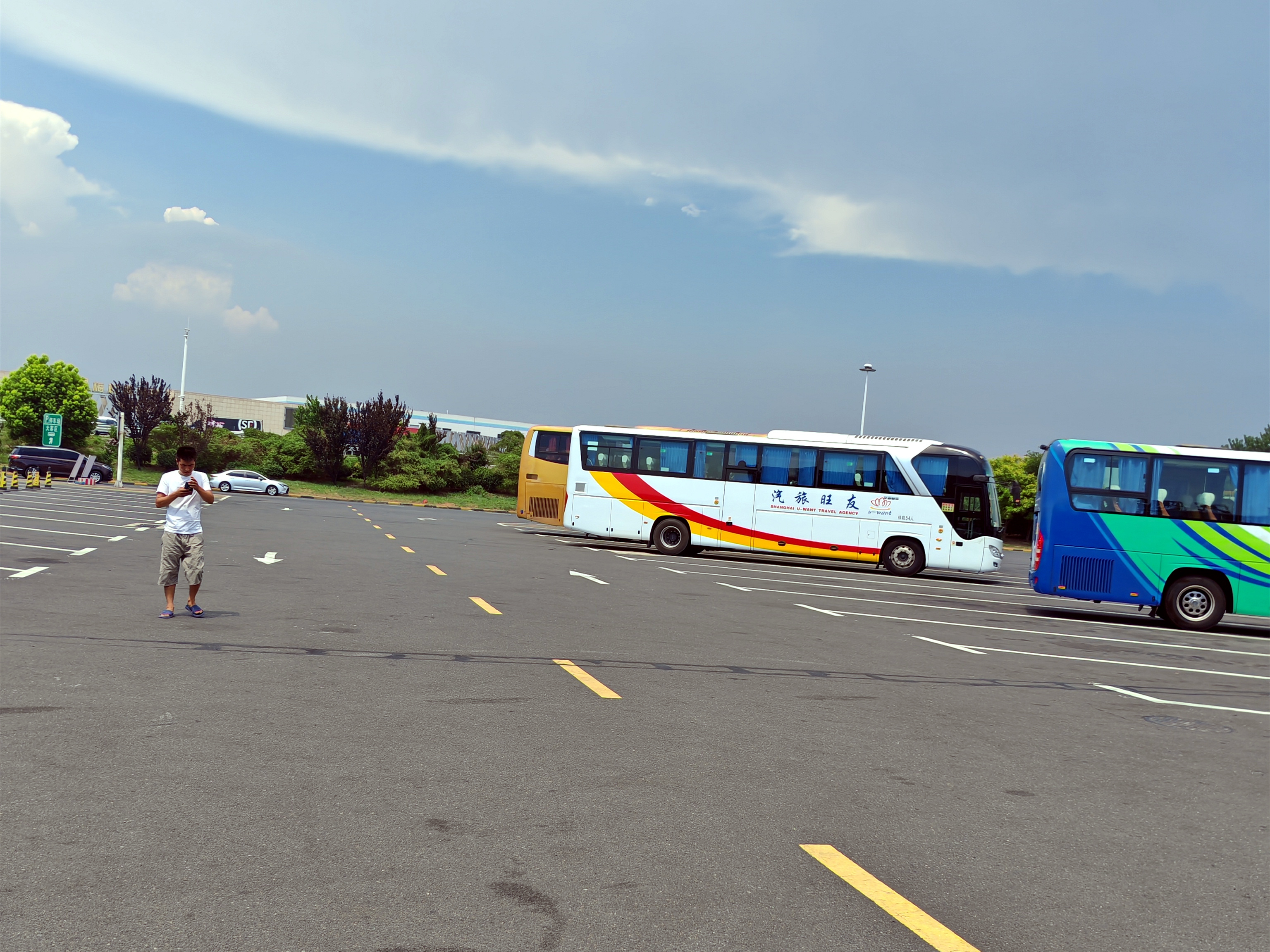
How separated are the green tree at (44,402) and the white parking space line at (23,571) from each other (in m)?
61.1

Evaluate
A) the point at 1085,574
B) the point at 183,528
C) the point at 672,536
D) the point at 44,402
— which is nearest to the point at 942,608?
the point at 1085,574

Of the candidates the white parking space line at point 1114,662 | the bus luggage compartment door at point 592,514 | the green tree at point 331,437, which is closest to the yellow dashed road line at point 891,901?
the white parking space line at point 1114,662

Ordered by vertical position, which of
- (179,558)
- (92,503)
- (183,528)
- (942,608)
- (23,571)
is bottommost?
(92,503)

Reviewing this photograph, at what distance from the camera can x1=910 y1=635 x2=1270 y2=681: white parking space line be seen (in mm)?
12133

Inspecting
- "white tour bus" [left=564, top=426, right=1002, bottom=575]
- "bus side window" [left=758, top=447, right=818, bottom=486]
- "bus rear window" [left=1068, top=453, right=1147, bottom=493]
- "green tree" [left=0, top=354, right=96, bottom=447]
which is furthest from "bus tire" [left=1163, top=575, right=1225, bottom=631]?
"green tree" [left=0, top=354, right=96, bottom=447]

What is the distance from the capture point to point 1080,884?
4441mm

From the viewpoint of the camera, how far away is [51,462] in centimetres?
5628

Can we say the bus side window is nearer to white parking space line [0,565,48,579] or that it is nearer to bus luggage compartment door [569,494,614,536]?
bus luggage compartment door [569,494,614,536]

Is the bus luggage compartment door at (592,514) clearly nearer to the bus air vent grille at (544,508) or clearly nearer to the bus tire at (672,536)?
the bus tire at (672,536)

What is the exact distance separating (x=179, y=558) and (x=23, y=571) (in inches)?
175

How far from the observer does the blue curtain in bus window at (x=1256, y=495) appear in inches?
713

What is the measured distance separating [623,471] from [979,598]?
10.3 meters

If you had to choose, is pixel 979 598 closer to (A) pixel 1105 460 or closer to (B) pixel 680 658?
(A) pixel 1105 460

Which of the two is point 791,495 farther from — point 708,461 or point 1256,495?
point 1256,495
